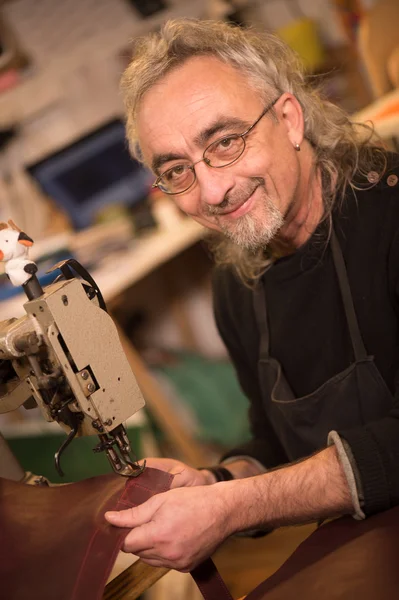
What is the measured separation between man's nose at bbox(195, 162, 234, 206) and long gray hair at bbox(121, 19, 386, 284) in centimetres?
16

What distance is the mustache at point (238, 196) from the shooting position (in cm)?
146

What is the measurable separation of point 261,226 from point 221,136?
7.8 inches

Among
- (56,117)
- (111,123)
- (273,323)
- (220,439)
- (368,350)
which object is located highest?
(56,117)

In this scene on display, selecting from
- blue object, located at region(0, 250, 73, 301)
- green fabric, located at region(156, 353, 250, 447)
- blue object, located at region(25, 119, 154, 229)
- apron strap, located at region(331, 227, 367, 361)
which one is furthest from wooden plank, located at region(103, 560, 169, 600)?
blue object, located at region(25, 119, 154, 229)

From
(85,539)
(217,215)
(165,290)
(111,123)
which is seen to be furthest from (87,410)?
(165,290)

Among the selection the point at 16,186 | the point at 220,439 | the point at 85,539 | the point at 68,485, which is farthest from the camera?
the point at 16,186

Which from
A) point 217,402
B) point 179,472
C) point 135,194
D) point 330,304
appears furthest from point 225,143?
point 135,194

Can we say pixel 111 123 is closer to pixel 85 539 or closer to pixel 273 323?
pixel 273 323

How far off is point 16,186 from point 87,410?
3163 mm

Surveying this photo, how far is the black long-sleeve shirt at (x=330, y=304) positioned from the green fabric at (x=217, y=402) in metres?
1.59

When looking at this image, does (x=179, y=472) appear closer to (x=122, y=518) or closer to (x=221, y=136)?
(x=122, y=518)

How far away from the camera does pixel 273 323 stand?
1.63 meters

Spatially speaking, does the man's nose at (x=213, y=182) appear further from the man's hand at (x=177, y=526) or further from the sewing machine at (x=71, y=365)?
the man's hand at (x=177, y=526)

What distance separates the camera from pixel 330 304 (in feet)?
4.95
